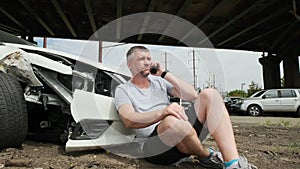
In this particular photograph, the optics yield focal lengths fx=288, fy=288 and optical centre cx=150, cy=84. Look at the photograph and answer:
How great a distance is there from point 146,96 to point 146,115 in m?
0.40

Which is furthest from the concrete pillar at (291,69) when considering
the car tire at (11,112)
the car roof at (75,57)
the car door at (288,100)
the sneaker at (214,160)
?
the car tire at (11,112)

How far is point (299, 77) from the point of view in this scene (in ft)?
36.3

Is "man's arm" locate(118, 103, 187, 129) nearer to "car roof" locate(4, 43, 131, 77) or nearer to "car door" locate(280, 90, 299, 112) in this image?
"car roof" locate(4, 43, 131, 77)

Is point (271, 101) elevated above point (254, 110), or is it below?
above

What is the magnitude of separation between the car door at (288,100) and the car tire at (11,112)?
11.1 metres

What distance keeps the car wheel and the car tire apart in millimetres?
11442

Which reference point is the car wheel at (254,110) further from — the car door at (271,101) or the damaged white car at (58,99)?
the damaged white car at (58,99)

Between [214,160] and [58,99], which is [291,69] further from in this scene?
[58,99]

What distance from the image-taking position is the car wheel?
12359 millimetres

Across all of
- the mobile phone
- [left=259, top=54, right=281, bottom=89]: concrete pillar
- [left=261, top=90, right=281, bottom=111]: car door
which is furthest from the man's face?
[left=261, top=90, right=281, bottom=111]: car door

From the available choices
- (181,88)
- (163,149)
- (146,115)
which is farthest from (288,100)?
(146,115)

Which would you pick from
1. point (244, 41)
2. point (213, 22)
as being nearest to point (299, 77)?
point (244, 41)

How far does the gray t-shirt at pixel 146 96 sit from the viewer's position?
6.93ft

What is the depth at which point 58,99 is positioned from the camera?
259 cm
